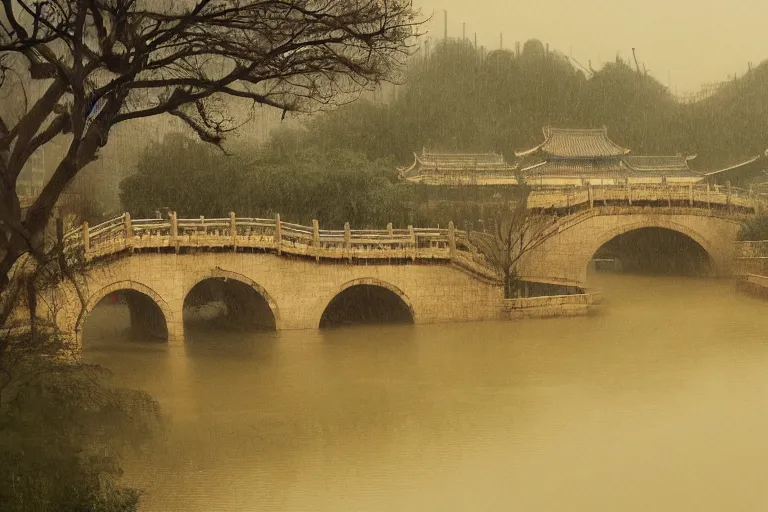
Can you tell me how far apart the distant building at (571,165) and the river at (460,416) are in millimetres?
9338

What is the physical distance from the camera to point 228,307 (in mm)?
14125

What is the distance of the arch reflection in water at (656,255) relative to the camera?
1920 centimetres

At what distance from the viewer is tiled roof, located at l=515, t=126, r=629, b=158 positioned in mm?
23359

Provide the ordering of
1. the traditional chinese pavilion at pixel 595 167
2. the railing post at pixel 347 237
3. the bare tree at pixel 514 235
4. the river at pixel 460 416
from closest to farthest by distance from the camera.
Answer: the river at pixel 460 416 → the railing post at pixel 347 237 → the bare tree at pixel 514 235 → the traditional chinese pavilion at pixel 595 167

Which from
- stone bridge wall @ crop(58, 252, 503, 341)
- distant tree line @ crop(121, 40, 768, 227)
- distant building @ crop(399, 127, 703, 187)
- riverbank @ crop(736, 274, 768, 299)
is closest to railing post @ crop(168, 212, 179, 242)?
stone bridge wall @ crop(58, 252, 503, 341)

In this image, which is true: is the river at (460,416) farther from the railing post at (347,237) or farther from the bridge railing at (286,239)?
the railing post at (347,237)

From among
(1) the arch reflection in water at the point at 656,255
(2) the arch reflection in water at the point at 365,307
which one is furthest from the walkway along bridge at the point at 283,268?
(1) the arch reflection in water at the point at 656,255

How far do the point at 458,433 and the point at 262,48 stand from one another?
425 cm

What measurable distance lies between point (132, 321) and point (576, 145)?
1454 cm

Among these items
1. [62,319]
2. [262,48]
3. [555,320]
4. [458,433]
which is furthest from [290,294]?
[262,48]

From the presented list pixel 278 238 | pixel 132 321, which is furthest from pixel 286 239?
pixel 132 321

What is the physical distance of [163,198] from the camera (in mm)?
14414

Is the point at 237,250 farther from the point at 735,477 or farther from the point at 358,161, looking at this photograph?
the point at 735,477

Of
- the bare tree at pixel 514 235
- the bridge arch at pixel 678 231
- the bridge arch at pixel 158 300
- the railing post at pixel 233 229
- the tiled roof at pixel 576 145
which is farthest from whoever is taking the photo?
the tiled roof at pixel 576 145
